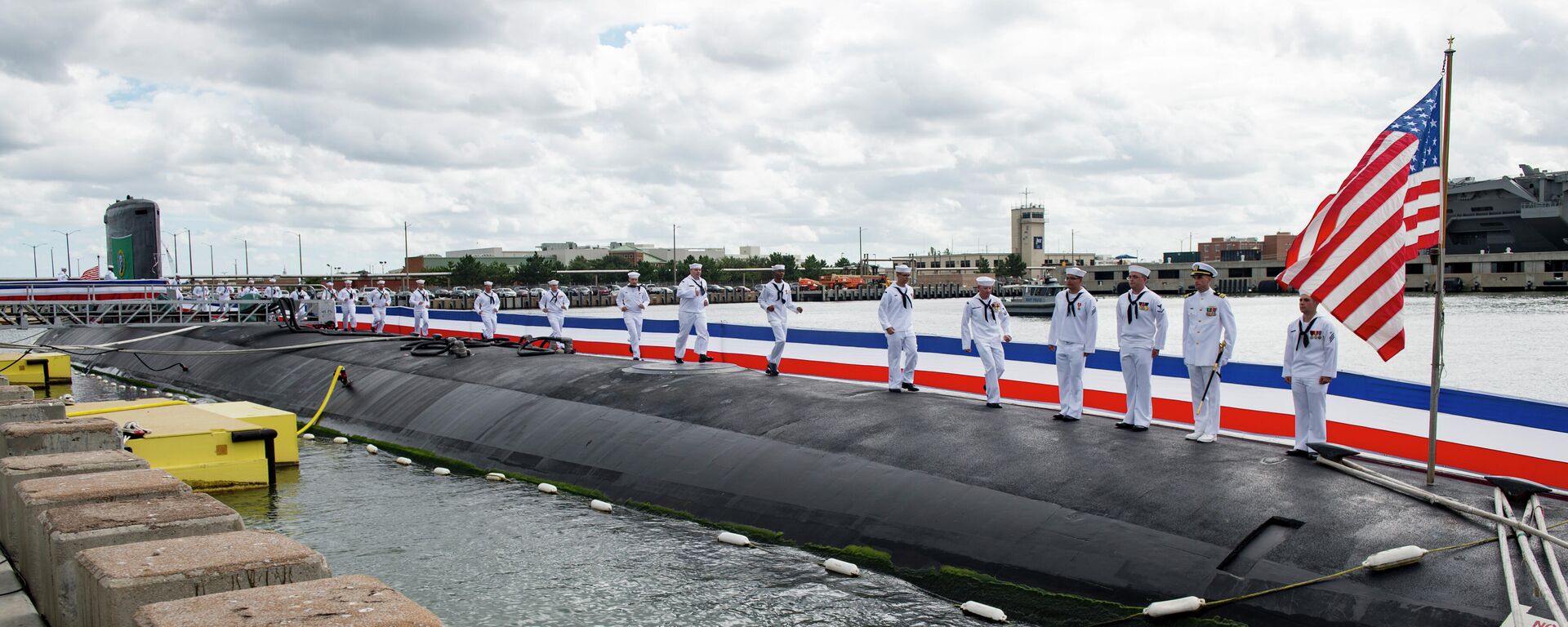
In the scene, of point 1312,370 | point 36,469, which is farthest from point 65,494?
point 1312,370

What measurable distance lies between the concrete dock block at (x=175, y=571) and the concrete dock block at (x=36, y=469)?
7.89 ft

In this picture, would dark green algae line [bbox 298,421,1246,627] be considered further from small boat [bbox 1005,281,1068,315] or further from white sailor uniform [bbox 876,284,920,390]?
small boat [bbox 1005,281,1068,315]

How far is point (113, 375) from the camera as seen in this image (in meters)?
30.5

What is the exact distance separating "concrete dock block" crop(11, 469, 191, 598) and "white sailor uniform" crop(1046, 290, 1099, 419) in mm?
8102

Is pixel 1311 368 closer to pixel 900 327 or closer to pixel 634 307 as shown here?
pixel 900 327

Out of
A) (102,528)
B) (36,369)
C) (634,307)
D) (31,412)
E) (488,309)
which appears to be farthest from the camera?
(488,309)

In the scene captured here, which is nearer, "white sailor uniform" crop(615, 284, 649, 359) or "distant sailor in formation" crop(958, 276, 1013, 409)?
"distant sailor in formation" crop(958, 276, 1013, 409)

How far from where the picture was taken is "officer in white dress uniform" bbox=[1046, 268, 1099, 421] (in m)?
11.2

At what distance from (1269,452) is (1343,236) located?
2.14m

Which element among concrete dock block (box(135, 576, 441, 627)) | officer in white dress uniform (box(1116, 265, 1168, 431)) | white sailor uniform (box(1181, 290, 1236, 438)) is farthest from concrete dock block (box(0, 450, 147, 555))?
white sailor uniform (box(1181, 290, 1236, 438))

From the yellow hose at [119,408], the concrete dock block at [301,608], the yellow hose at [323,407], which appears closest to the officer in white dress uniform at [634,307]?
the yellow hose at [323,407]

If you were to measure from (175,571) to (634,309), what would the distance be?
18540 mm

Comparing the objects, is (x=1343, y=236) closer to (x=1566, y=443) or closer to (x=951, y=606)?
(x=1566, y=443)

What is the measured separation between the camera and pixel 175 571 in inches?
180
